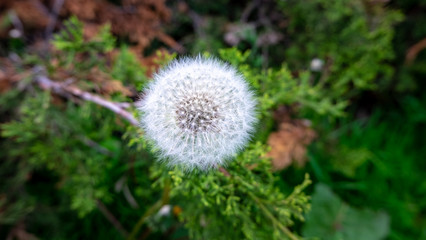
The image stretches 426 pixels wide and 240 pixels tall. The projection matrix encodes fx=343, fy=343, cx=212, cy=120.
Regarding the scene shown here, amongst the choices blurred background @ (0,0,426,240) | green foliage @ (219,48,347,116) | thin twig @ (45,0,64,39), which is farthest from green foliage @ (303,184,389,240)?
thin twig @ (45,0,64,39)

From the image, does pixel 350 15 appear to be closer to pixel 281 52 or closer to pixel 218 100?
pixel 281 52

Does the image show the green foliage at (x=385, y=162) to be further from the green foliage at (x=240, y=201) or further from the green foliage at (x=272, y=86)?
the green foliage at (x=240, y=201)

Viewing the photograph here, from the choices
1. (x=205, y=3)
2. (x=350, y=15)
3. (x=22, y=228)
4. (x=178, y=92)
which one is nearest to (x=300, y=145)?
(x=350, y=15)

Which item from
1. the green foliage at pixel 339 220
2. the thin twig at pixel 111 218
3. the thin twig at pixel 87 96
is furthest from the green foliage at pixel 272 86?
the thin twig at pixel 111 218

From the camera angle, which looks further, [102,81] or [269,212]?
[102,81]

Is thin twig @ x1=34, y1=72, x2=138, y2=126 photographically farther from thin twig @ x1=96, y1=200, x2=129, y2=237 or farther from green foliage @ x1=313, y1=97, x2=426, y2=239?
green foliage @ x1=313, y1=97, x2=426, y2=239

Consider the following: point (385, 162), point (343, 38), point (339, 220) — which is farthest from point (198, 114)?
point (385, 162)
